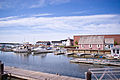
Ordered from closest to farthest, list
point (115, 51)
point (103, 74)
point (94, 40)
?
point (103, 74)
point (115, 51)
point (94, 40)

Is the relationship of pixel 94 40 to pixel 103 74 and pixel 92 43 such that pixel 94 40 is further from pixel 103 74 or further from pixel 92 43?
pixel 103 74

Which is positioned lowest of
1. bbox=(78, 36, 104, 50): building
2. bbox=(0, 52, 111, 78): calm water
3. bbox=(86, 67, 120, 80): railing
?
bbox=(0, 52, 111, 78): calm water

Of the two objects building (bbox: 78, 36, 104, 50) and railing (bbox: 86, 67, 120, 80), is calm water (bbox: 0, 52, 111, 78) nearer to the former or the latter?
railing (bbox: 86, 67, 120, 80)

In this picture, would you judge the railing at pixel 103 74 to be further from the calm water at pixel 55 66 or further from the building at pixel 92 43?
the building at pixel 92 43

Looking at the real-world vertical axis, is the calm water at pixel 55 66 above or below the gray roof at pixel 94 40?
below

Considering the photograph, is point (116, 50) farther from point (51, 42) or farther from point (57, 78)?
point (51, 42)

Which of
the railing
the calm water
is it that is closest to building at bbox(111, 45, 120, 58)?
the calm water

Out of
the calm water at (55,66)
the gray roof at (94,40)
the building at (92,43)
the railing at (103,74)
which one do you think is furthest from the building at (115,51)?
the railing at (103,74)

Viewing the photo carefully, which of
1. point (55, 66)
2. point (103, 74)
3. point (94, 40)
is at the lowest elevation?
point (55, 66)

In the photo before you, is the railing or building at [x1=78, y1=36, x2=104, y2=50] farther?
building at [x1=78, y1=36, x2=104, y2=50]

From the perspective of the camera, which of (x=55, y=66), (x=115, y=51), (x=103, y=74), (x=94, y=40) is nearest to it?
(x=103, y=74)

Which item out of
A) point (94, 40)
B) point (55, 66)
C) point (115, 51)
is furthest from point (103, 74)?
point (94, 40)

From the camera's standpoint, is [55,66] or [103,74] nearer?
[103,74]

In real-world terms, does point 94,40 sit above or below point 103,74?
above
